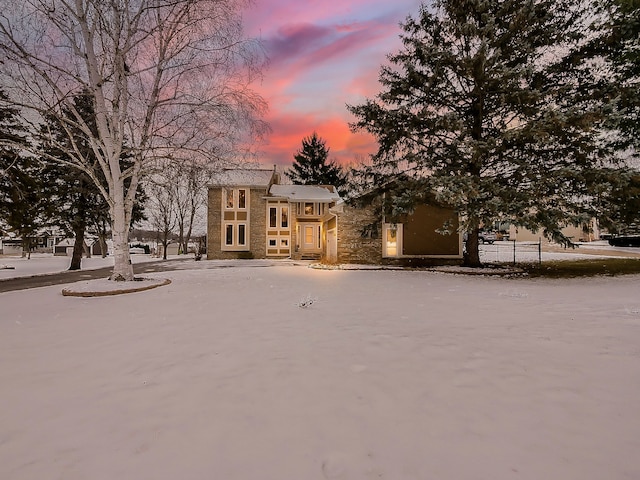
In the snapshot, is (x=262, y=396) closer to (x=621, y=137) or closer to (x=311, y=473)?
(x=311, y=473)

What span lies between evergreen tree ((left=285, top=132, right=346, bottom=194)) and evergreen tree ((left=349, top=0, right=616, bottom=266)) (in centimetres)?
2944

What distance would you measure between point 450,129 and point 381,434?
13141mm

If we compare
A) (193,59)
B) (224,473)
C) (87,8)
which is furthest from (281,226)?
(224,473)

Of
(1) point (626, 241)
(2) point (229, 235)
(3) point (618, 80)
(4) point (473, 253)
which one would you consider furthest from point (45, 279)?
(1) point (626, 241)

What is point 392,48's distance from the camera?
605 inches

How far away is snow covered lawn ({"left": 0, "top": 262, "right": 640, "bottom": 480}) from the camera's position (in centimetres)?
222

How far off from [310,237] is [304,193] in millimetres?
4058

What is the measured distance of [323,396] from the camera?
3146 millimetres

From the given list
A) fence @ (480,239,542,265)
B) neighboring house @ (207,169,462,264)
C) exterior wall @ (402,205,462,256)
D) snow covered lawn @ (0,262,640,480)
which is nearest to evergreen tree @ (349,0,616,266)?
exterior wall @ (402,205,462,256)

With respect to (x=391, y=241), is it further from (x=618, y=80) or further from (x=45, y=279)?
(x=45, y=279)

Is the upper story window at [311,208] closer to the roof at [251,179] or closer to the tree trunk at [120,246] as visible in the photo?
the roof at [251,179]

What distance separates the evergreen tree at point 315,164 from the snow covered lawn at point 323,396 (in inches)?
1556

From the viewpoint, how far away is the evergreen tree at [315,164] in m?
44.8

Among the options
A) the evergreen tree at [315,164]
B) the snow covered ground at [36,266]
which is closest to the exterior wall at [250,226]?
the snow covered ground at [36,266]
